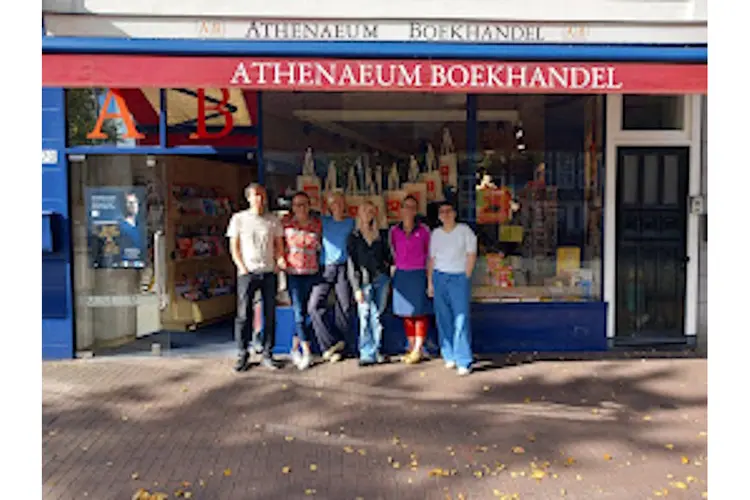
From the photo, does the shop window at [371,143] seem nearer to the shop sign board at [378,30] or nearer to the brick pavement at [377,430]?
the shop sign board at [378,30]

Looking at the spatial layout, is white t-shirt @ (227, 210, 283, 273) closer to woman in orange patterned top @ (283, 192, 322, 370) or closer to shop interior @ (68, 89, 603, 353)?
woman in orange patterned top @ (283, 192, 322, 370)

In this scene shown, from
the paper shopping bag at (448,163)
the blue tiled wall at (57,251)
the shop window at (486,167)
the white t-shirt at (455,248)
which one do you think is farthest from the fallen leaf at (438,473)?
the blue tiled wall at (57,251)

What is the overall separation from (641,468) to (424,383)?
2.40 metres

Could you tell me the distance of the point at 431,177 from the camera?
26.1 ft

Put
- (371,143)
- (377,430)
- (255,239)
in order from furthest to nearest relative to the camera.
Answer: (371,143)
(255,239)
(377,430)

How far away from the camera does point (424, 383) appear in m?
6.76

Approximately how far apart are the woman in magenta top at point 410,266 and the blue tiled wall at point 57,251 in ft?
11.6

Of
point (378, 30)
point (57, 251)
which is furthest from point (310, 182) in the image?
point (57, 251)

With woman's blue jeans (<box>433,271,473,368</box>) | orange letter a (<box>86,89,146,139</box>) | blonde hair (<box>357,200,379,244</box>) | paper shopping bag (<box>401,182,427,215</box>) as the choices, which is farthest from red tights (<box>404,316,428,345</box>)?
orange letter a (<box>86,89,146,139</box>)

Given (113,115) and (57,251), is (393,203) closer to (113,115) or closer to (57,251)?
(113,115)

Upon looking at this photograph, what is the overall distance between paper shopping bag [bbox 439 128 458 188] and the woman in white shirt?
3.07ft

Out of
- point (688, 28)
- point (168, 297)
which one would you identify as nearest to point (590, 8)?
point (688, 28)

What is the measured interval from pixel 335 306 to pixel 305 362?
0.75 metres

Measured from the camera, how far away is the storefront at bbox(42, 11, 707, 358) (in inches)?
297
